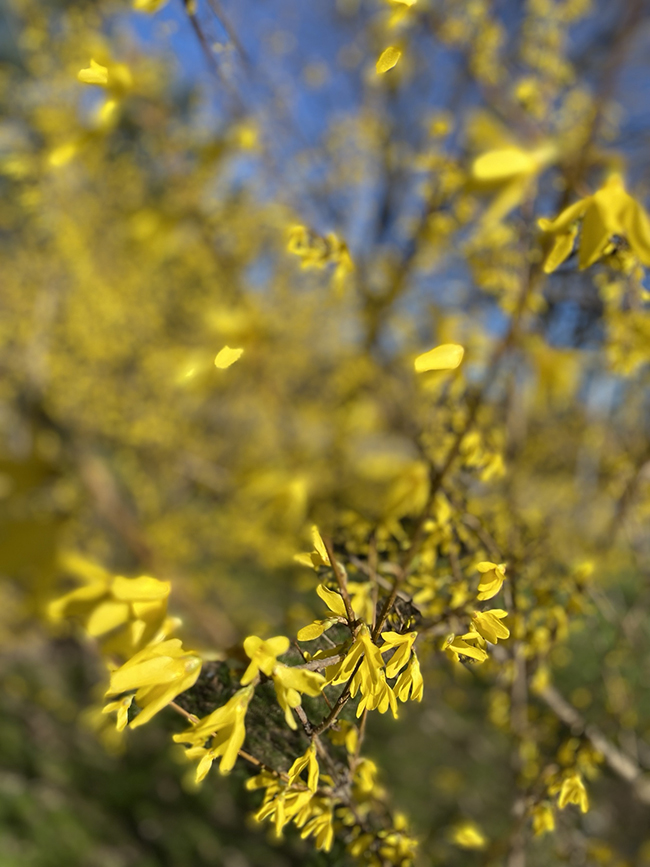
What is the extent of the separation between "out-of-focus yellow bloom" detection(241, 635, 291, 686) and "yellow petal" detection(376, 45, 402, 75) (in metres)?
0.53

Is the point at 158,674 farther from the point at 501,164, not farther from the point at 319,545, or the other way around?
the point at 501,164

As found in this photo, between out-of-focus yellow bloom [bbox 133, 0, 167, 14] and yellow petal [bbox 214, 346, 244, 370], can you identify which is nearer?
yellow petal [bbox 214, 346, 244, 370]

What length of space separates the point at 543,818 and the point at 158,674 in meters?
0.57

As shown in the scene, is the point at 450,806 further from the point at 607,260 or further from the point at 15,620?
the point at 15,620

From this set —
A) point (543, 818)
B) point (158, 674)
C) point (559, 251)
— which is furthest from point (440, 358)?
point (543, 818)

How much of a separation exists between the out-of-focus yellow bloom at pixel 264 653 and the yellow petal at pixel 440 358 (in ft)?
0.93

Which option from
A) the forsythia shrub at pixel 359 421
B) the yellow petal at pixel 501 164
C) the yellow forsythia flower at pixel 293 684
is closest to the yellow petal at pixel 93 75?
the forsythia shrub at pixel 359 421

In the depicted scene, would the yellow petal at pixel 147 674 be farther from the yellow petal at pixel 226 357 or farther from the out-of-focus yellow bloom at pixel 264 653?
the yellow petal at pixel 226 357

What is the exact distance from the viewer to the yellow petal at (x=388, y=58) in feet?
1.58

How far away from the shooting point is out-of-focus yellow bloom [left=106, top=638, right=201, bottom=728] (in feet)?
1.48

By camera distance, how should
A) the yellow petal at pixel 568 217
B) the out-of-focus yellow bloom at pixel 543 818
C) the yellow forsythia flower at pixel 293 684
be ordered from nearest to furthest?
the yellow forsythia flower at pixel 293 684, the yellow petal at pixel 568 217, the out-of-focus yellow bloom at pixel 543 818

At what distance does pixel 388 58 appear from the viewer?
489 mm

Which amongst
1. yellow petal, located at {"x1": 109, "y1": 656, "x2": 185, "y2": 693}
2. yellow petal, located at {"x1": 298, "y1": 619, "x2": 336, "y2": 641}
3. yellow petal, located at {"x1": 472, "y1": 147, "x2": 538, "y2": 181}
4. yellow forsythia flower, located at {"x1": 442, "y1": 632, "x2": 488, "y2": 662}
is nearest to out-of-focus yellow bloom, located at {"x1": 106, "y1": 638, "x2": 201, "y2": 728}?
yellow petal, located at {"x1": 109, "y1": 656, "x2": 185, "y2": 693}

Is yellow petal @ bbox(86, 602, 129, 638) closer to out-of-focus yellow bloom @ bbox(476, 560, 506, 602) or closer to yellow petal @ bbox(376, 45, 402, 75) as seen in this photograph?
out-of-focus yellow bloom @ bbox(476, 560, 506, 602)
